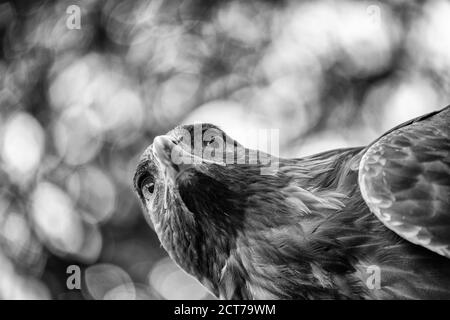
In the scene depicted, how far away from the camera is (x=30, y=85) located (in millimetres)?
7875

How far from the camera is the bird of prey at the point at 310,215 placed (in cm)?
235

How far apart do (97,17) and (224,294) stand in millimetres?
6481

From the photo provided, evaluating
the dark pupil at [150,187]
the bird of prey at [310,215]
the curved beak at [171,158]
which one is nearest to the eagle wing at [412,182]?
the bird of prey at [310,215]

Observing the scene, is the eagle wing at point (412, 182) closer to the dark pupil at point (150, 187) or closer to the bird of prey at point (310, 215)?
the bird of prey at point (310, 215)

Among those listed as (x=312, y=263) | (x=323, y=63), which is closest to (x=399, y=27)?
(x=323, y=63)

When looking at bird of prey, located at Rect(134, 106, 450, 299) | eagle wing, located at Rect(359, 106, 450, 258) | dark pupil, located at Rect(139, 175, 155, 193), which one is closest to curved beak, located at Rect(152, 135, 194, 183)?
bird of prey, located at Rect(134, 106, 450, 299)

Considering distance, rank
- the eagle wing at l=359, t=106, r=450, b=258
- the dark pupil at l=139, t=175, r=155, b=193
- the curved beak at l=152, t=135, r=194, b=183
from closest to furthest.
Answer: the eagle wing at l=359, t=106, r=450, b=258 → the curved beak at l=152, t=135, r=194, b=183 → the dark pupil at l=139, t=175, r=155, b=193

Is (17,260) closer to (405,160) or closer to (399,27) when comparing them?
(405,160)

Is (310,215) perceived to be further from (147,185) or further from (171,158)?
(147,185)

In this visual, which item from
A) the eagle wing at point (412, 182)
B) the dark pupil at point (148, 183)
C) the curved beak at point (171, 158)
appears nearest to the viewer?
the eagle wing at point (412, 182)

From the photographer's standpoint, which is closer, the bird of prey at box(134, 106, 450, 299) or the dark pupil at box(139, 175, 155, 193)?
the bird of prey at box(134, 106, 450, 299)

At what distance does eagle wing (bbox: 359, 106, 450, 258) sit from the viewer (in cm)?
229

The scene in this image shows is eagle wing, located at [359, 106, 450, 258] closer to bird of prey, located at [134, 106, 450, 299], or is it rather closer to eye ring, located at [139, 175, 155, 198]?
bird of prey, located at [134, 106, 450, 299]
